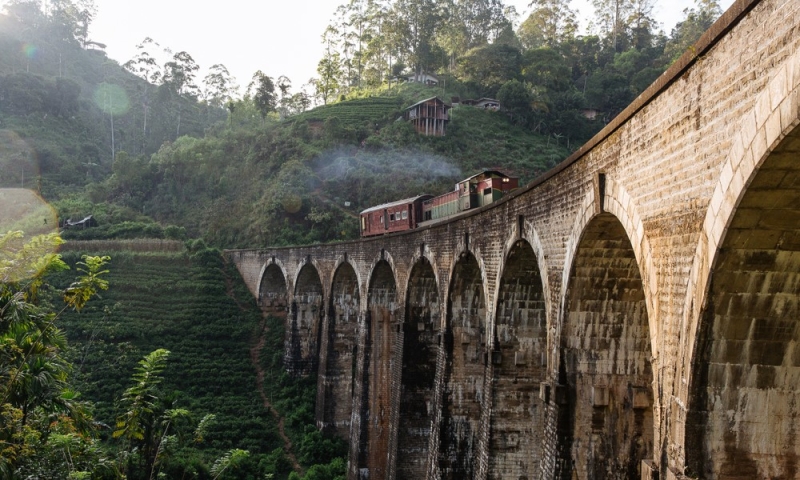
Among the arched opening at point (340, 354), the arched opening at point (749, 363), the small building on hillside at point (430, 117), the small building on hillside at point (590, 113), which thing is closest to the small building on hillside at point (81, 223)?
the arched opening at point (340, 354)

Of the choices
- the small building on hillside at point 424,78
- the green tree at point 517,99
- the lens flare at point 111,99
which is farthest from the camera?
the lens flare at point 111,99

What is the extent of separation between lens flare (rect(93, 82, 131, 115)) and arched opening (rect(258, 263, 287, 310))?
38.7 metres

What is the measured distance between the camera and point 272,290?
31984mm

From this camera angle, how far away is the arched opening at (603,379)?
335 inches

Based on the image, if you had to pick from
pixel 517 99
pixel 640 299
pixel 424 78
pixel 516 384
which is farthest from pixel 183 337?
pixel 424 78

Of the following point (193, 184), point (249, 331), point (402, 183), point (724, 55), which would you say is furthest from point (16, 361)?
point (193, 184)

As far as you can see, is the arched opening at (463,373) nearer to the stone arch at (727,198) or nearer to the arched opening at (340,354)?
Result: the stone arch at (727,198)

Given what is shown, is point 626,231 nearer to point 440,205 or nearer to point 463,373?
point 463,373

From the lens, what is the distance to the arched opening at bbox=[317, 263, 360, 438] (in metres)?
23.6

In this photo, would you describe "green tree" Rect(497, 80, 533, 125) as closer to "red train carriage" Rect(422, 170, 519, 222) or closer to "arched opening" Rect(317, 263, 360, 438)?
"arched opening" Rect(317, 263, 360, 438)

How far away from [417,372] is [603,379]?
837 centimetres

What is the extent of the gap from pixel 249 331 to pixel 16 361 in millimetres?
21090

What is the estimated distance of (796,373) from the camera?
5234 mm

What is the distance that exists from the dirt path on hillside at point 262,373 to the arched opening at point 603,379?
14747 millimetres
